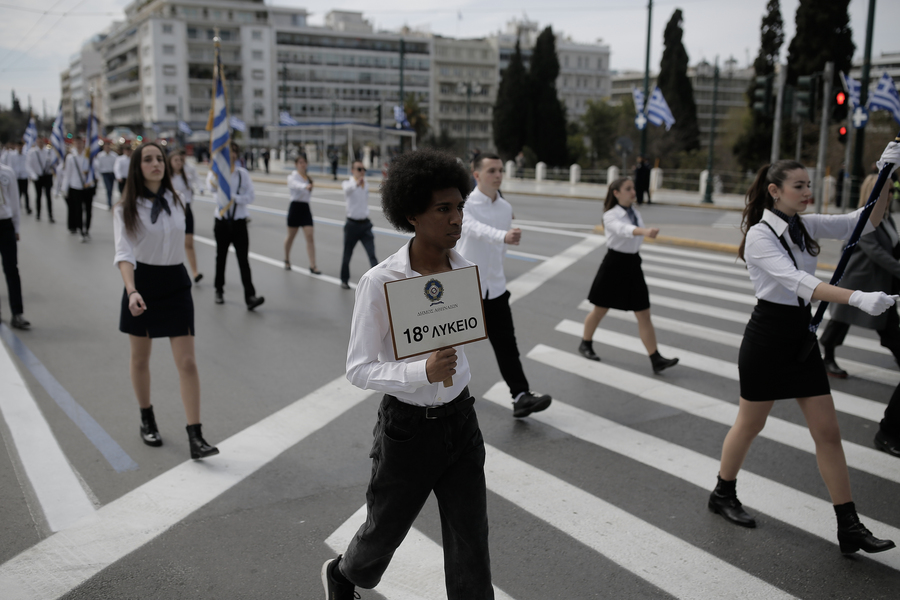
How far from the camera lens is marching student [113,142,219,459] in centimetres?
453

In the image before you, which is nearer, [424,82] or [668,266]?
[668,266]

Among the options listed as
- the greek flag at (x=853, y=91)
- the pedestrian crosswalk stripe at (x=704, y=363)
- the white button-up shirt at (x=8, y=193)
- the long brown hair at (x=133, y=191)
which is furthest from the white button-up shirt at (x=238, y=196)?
the greek flag at (x=853, y=91)

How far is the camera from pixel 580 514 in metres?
3.95

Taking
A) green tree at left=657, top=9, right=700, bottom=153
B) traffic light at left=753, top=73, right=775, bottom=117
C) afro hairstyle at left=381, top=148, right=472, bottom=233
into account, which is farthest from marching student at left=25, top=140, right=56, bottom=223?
green tree at left=657, top=9, right=700, bottom=153

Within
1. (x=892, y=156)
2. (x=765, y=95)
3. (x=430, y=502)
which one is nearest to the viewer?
(x=892, y=156)

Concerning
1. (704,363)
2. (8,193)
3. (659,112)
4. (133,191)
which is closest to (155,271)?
(133,191)

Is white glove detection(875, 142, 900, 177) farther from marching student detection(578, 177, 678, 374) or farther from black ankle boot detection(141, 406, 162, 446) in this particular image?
black ankle boot detection(141, 406, 162, 446)

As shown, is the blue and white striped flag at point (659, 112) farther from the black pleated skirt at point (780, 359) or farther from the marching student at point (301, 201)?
the black pleated skirt at point (780, 359)

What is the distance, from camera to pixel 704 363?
6.95 m

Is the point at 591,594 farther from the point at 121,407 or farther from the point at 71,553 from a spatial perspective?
the point at 121,407

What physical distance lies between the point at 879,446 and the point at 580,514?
2.53 metres

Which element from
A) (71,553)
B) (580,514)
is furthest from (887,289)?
(71,553)

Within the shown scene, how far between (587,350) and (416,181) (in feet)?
16.4

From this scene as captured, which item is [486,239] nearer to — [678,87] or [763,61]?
[763,61]
